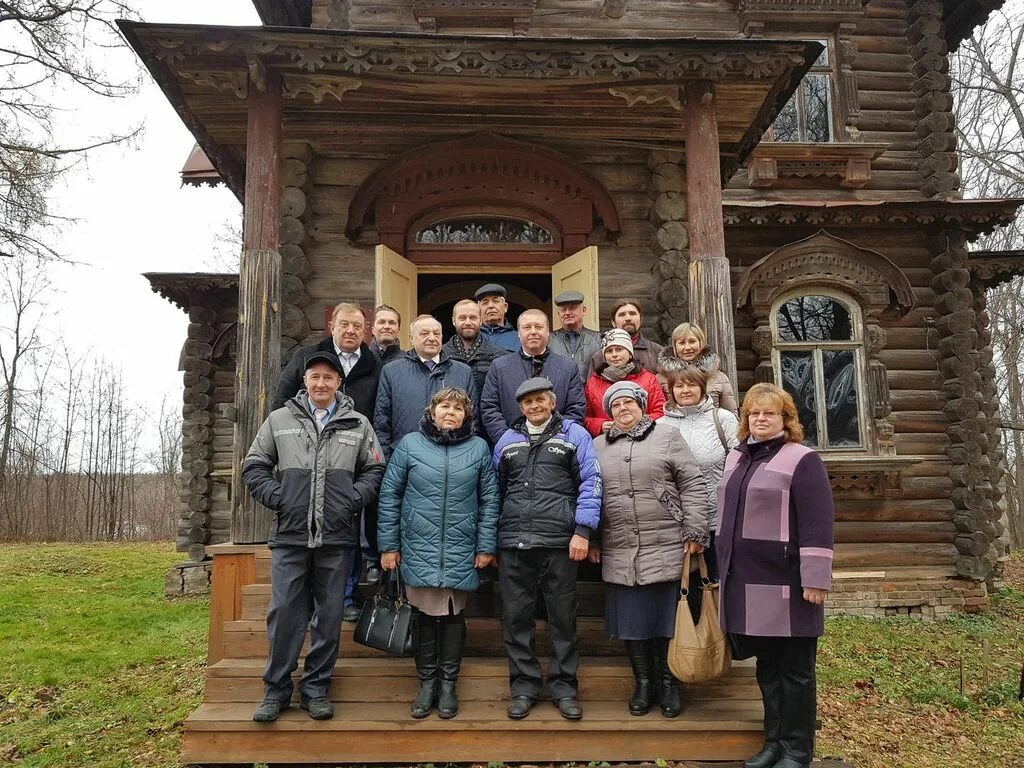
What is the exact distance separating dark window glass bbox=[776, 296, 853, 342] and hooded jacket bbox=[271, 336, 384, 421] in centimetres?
648

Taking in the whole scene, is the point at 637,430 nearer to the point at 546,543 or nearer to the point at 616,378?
the point at 616,378

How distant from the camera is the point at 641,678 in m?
4.05

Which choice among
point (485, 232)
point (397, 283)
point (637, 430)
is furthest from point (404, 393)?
point (485, 232)

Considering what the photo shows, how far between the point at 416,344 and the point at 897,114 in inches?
355

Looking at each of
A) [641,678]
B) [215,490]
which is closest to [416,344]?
[641,678]

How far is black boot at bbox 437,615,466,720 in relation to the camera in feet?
13.1

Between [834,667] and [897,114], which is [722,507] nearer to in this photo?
[834,667]

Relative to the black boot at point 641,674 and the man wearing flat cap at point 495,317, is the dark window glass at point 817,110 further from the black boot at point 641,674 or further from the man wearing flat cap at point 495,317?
the black boot at point 641,674

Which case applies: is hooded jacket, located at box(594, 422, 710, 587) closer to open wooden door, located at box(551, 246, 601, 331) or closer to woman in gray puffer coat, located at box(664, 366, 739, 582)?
woman in gray puffer coat, located at box(664, 366, 739, 582)

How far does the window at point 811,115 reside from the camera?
10.2m

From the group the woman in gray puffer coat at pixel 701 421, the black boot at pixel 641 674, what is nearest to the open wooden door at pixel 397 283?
the woman in gray puffer coat at pixel 701 421

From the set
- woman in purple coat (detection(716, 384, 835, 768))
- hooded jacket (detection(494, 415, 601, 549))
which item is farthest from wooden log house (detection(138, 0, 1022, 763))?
hooded jacket (detection(494, 415, 601, 549))

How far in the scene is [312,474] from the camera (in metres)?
3.96

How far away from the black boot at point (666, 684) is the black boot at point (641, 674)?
5 centimetres
